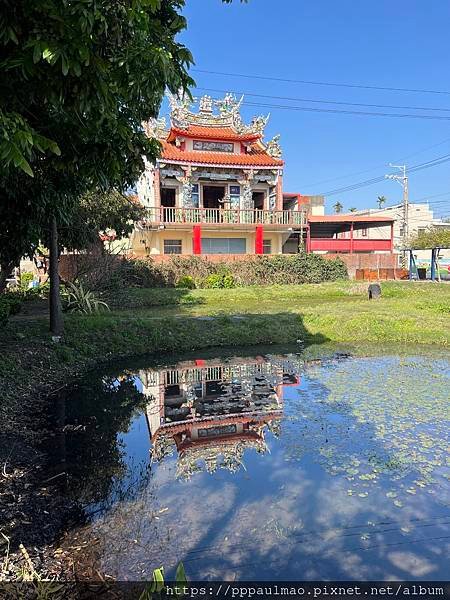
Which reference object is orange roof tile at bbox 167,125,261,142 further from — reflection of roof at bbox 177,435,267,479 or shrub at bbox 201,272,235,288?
reflection of roof at bbox 177,435,267,479

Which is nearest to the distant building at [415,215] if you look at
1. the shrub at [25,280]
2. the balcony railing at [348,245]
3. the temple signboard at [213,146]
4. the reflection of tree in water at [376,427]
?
the balcony railing at [348,245]

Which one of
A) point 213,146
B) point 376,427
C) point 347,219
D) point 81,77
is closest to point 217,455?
point 376,427

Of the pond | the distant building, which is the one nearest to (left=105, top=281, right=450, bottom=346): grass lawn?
the pond

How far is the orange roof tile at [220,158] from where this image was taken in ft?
73.3

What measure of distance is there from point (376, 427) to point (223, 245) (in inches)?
741

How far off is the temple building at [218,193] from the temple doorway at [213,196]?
0.05 meters

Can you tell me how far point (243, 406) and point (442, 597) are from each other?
3.86m

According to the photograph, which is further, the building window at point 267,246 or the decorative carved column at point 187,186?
the building window at point 267,246

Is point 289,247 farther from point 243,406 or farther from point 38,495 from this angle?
point 38,495

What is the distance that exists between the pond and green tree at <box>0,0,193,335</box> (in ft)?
8.66

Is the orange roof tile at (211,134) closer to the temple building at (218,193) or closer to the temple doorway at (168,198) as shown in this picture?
the temple building at (218,193)

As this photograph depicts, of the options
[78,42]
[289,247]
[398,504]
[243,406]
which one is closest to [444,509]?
[398,504]

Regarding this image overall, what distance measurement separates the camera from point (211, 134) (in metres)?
23.5

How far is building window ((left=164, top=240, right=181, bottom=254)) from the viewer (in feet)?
75.3
